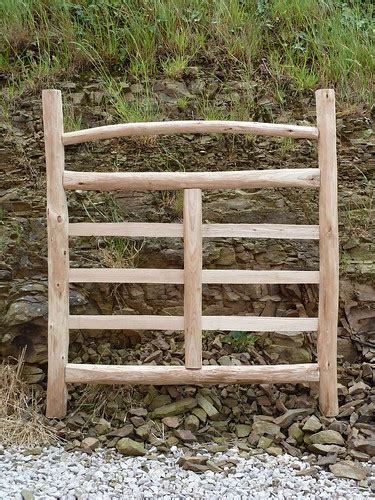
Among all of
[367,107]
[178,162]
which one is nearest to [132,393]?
[178,162]

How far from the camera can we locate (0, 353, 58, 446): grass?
9.96 feet

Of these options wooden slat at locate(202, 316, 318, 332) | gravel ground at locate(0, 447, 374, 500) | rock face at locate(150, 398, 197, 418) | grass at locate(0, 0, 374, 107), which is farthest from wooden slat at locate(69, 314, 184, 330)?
grass at locate(0, 0, 374, 107)

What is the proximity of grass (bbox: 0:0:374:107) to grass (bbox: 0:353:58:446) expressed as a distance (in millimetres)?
2034

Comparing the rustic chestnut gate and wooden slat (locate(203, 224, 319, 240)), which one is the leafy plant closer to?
the rustic chestnut gate

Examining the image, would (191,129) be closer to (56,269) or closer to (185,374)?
(56,269)

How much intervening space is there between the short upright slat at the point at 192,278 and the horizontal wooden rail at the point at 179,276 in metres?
0.06

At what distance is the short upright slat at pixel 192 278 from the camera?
10.2 ft

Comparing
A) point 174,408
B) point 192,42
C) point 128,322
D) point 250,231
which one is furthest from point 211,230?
point 192,42

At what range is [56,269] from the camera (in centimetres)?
318

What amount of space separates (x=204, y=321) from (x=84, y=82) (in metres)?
2.16

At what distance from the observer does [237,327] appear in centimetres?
315

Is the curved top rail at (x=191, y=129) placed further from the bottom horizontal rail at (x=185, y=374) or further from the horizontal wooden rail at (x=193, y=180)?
A: the bottom horizontal rail at (x=185, y=374)

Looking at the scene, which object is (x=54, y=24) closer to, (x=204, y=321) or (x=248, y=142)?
(x=248, y=142)

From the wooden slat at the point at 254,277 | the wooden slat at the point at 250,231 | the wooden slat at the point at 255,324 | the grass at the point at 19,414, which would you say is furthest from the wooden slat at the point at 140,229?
the grass at the point at 19,414
